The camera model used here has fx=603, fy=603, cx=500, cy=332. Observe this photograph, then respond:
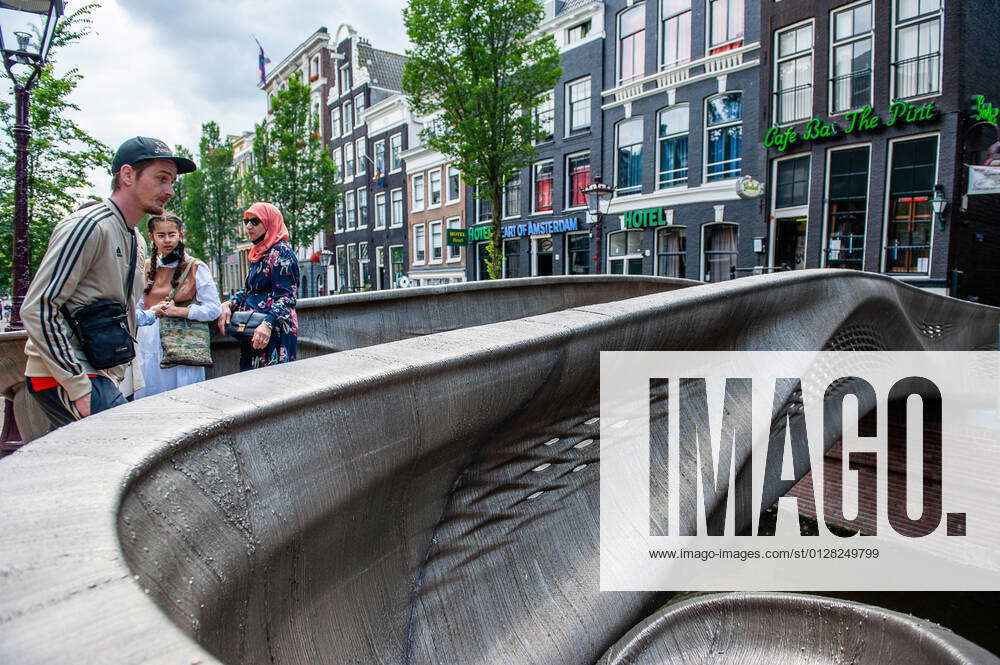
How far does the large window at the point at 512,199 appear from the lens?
24.2m

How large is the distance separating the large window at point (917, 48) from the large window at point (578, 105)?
32.3 feet

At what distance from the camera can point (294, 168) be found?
966 inches

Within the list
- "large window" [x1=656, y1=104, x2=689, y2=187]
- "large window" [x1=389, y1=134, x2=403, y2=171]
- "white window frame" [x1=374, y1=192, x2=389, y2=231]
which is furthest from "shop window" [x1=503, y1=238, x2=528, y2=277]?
"white window frame" [x1=374, y1=192, x2=389, y2=231]

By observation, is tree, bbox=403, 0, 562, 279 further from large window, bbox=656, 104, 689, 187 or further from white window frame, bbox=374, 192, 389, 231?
white window frame, bbox=374, 192, 389, 231

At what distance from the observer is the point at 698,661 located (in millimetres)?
1743

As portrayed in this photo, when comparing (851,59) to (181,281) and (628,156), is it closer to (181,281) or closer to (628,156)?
(628,156)

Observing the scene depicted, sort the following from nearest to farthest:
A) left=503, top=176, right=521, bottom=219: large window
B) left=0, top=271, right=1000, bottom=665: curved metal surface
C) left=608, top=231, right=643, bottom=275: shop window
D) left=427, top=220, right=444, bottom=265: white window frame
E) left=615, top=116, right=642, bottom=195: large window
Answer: left=0, top=271, right=1000, bottom=665: curved metal surface, left=615, top=116, right=642, bottom=195: large window, left=608, top=231, right=643, bottom=275: shop window, left=503, top=176, right=521, bottom=219: large window, left=427, top=220, right=444, bottom=265: white window frame

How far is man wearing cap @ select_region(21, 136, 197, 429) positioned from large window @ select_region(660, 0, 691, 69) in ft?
63.1

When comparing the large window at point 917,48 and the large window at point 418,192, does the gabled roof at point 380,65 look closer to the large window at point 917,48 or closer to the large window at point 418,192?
the large window at point 418,192

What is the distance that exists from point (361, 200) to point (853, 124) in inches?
1030

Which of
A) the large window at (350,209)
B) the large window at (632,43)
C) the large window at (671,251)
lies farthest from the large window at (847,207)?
the large window at (350,209)

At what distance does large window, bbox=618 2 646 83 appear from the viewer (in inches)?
777

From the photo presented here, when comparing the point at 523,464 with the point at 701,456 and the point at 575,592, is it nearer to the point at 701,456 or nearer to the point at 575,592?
the point at 575,592

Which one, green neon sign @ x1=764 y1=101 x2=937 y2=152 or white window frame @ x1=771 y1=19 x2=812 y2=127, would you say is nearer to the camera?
green neon sign @ x1=764 y1=101 x2=937 y2=152
